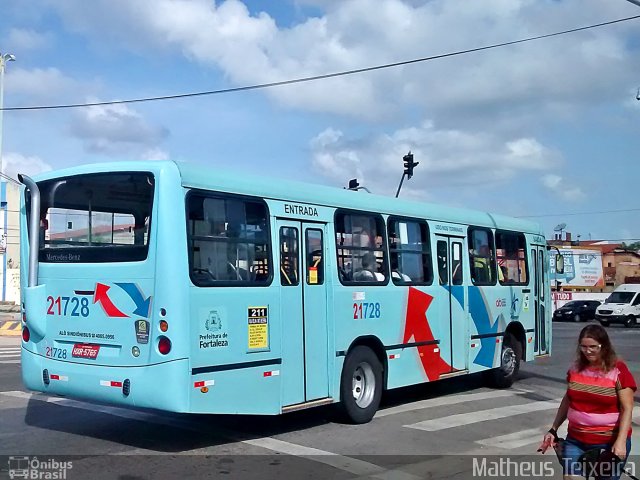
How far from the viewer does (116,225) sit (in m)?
8.45

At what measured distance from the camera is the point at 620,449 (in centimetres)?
493

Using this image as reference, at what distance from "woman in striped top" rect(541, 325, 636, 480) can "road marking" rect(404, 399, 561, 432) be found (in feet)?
15.7

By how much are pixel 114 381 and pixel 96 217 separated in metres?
1.85

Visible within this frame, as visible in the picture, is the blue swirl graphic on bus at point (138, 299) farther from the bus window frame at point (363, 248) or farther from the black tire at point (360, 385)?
the black tire at point (360, 385)

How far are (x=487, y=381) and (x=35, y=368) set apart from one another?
8.32 m

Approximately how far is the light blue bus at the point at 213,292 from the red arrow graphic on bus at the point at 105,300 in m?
0.02

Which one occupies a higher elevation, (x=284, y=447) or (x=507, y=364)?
(x=507, y=364)

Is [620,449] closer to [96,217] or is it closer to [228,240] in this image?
[228,240]

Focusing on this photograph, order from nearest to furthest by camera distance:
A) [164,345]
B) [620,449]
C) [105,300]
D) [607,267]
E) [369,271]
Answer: [620,449]
[164,345]
[105,300]
[369,271]
[607,267]

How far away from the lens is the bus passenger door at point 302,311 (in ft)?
29.4

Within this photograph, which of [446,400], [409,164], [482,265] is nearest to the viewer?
[446,400]

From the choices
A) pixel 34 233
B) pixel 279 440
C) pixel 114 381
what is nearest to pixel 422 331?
pixel 279 440

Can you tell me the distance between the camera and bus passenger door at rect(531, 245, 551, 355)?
1491 cm

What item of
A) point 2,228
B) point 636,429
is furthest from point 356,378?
point 2,228
